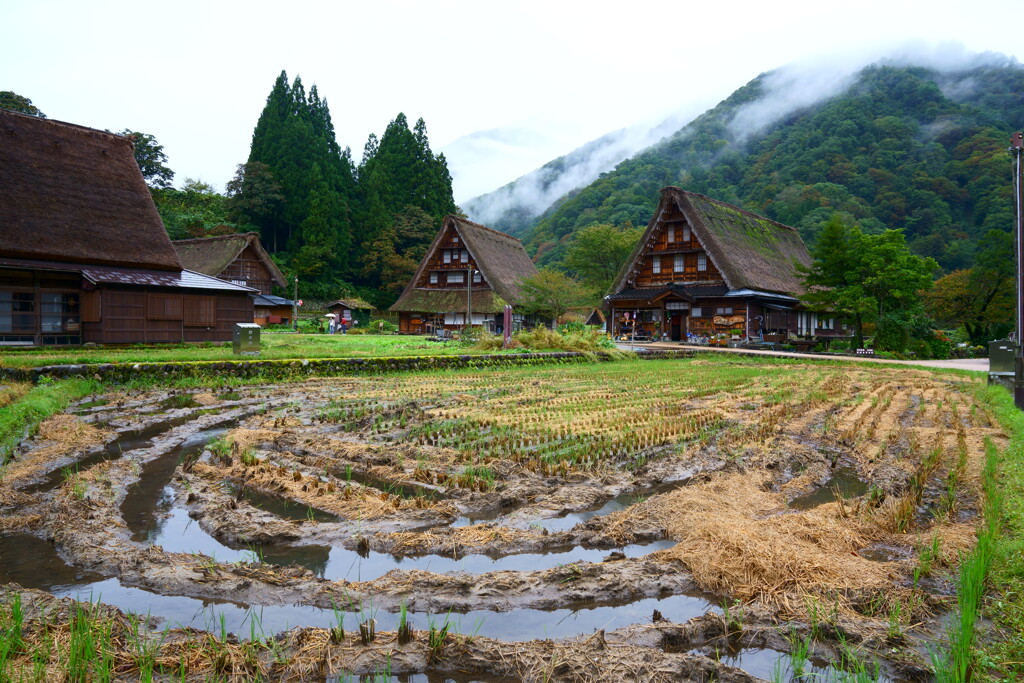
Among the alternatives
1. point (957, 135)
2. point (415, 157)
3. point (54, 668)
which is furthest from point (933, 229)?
point (54, 668)

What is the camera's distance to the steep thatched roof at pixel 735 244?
27.1 meters

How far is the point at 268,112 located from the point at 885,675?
49.5 metres

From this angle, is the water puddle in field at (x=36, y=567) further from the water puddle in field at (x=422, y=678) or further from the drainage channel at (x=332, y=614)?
the water puddle in field at (x=422, y=678)

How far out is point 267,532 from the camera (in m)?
3.58

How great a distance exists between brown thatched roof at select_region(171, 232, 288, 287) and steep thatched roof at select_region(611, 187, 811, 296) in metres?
20.7

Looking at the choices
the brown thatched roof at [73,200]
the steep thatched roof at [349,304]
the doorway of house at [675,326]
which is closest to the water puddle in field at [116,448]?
the brown thatched roof at [73,200]

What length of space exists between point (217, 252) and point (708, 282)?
27034 millimetres

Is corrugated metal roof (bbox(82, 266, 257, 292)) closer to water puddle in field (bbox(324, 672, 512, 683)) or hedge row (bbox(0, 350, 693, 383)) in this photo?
hedge row (bbox(0, 350, 693, 383))

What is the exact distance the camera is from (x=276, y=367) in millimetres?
11773

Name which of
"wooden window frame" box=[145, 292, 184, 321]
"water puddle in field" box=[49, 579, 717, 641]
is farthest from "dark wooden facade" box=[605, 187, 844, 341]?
"water puddle in field" box=[49, 579, 717, 641]

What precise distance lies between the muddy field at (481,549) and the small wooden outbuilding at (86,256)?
40.3 feet

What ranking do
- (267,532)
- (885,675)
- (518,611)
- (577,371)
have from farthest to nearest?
1. (577,371)
2. (267,532)
3. (518,611)
4. (885,675)

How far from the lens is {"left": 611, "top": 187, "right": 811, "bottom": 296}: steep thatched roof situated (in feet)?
88.8

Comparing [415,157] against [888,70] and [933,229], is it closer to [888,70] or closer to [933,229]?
[933,229]
